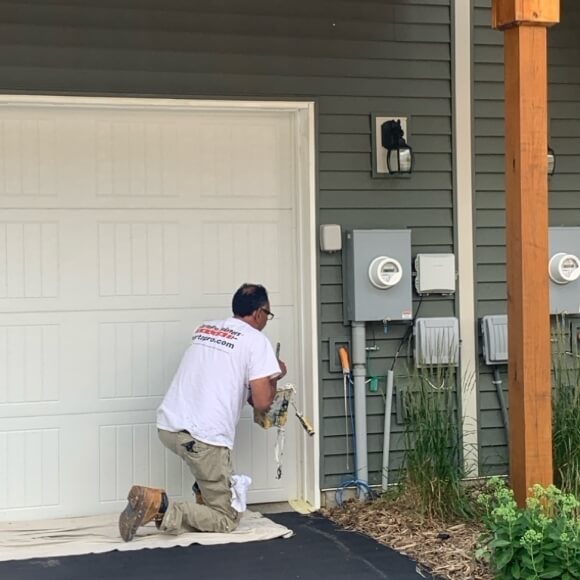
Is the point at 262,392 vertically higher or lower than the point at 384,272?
lower

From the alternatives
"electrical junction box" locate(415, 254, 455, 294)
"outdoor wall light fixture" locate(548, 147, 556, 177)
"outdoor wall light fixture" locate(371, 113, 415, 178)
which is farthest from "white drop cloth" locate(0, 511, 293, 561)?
"outdoor wall light fixture" locate(548, 147, 556, 177)

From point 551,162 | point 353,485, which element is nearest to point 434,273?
point 551,162

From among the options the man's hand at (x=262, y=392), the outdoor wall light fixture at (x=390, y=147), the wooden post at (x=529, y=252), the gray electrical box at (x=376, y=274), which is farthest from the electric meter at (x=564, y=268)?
the man's hand at (x=262, y=392)

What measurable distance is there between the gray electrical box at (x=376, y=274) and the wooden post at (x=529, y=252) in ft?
4.35

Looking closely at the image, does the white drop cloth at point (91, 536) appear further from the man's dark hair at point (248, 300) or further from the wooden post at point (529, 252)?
the wooden post at point (529, 252)

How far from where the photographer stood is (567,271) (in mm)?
5422

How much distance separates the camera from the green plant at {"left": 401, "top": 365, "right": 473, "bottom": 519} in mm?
4684

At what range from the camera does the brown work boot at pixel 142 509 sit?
14.2 feet

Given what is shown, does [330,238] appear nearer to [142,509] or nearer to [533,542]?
[142,509]

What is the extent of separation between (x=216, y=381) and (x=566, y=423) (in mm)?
1861

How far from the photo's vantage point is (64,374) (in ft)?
16.6

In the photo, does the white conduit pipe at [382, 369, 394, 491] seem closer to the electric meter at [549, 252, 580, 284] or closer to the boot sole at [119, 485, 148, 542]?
the electric meter at [549, 252, 580, 284]

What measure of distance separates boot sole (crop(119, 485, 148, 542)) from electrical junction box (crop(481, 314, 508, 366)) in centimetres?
230

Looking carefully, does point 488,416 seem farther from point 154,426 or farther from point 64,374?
point 64,374
